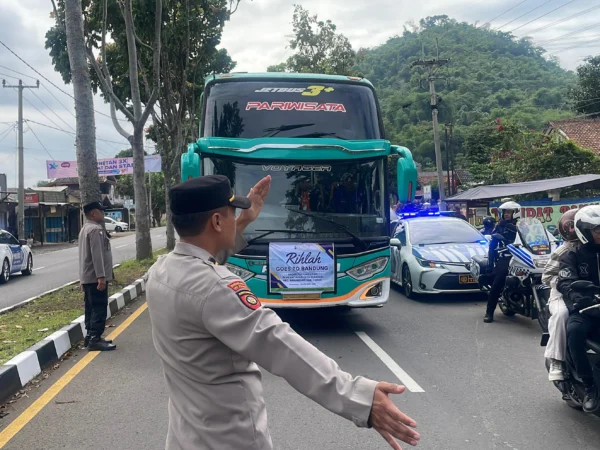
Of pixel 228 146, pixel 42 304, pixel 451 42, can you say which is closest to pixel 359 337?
pixel 228 146

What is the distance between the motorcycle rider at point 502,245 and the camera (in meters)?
8.41

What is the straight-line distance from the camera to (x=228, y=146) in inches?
307

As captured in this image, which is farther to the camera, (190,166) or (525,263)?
(525,263)

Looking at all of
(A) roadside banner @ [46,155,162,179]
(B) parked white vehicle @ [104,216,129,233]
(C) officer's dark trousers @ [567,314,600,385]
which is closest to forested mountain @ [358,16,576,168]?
(A) roadside banner @ [46,155,162,179]

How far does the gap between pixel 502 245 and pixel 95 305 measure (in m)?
5.57

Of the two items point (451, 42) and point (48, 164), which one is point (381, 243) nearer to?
point (48, 164)

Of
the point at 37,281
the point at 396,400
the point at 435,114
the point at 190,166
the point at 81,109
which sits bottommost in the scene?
the point at 37,281

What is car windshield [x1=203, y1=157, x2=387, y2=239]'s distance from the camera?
796cm

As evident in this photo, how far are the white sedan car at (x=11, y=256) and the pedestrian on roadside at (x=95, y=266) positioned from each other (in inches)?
426

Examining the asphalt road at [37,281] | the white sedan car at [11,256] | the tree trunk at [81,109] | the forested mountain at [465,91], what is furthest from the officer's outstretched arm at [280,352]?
the forested mountain at [465,91]

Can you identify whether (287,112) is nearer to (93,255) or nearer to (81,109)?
(93,255)

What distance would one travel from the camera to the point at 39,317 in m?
9.24

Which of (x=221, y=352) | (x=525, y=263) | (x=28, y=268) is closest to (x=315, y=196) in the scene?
(x=525, y=263)

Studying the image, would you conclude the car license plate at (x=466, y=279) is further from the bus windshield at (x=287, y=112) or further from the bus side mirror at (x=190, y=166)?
the bus side mirror at (x=190, y=166)
